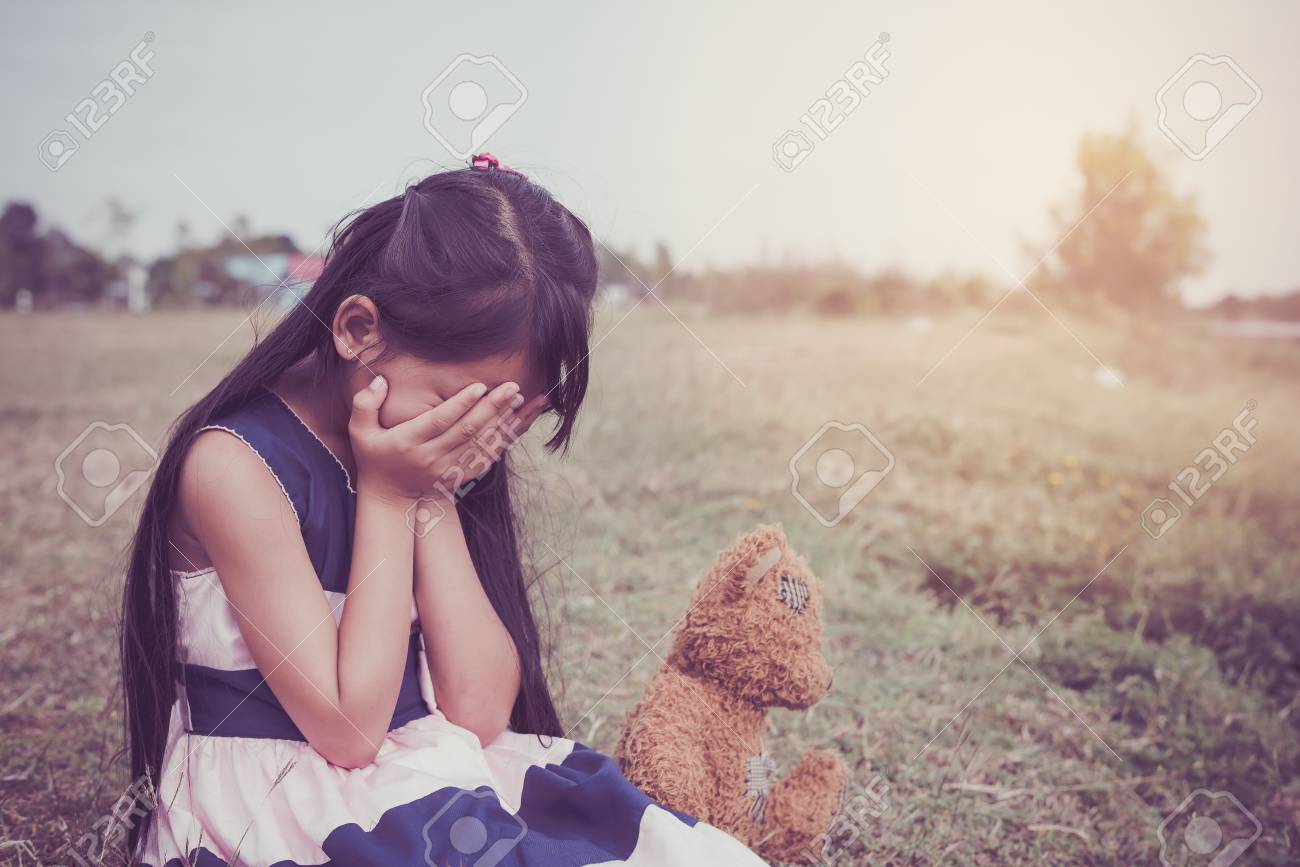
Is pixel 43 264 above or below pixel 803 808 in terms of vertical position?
above

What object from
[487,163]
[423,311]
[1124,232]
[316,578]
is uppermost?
[1124,232]

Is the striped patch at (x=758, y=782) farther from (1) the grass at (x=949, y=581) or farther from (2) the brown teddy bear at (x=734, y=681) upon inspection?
(1) the grass at (x=949, y=581)

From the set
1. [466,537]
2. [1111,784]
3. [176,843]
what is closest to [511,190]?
[466,537]

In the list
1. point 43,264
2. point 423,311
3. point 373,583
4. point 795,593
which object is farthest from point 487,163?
point 43,264

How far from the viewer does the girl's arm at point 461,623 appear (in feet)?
5.16

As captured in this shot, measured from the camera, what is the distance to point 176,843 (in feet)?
4.49

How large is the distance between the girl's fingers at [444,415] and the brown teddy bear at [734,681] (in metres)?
Result: 0.51

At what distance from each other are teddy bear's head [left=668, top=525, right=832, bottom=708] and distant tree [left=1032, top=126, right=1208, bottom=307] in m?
5.56

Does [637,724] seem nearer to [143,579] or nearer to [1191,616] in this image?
[143,579]

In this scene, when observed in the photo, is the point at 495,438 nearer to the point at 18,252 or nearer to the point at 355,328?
the point at 355,328

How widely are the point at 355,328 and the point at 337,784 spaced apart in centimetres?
66

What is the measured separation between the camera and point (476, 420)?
1.43 m

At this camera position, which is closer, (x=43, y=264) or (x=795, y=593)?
(x=795, y=593)

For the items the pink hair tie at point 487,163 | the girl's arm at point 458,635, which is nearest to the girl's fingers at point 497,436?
the girl's arm at point 458,635
